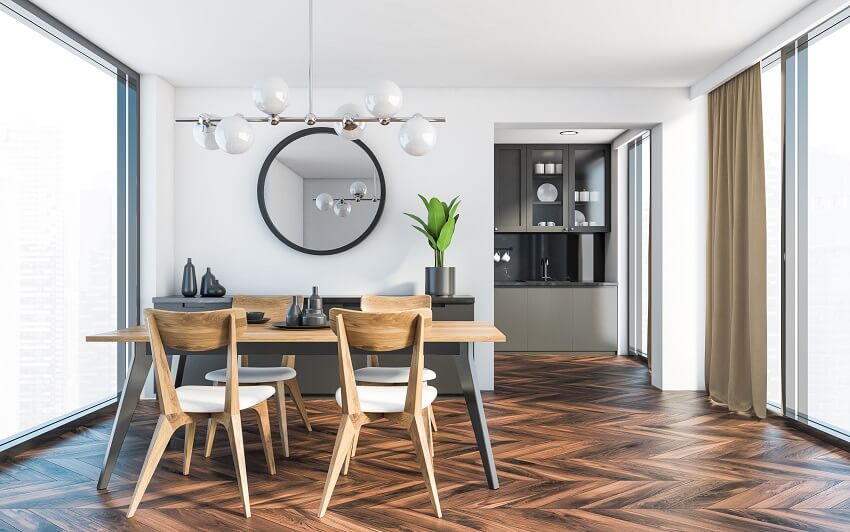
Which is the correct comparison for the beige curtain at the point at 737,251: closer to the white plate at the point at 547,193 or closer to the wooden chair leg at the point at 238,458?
the white plate at the point at 547,193

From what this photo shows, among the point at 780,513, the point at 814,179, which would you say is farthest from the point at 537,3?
the point at 780,513

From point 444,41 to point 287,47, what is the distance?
105 cm

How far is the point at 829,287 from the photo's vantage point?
3695 millimetres

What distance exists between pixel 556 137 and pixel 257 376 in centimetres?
484

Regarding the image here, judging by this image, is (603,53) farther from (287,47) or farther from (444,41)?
(287,47)

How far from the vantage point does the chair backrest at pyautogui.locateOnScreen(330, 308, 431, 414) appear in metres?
2.67

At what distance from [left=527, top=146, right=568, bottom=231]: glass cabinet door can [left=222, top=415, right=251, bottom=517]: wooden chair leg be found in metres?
5.26

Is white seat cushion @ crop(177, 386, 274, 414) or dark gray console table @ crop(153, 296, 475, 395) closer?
white seat cushion @ crop(177, 386, 274, 414)

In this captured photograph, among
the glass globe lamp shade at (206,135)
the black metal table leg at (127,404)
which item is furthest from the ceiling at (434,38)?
the black metal table leg at (127,404)

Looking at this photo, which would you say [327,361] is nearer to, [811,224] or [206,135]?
[206,135]

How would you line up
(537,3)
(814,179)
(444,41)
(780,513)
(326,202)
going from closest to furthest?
(780,513) < (537,3) < (814,179) < (444,41) < (326,202)

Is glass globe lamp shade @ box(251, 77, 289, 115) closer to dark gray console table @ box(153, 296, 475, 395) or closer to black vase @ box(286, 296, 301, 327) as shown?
black vase @ box(286, 296, 301, 327)

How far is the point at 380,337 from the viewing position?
106 inches

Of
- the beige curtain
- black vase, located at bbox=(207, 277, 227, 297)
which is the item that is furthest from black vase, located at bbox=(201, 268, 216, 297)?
the beige curtain
